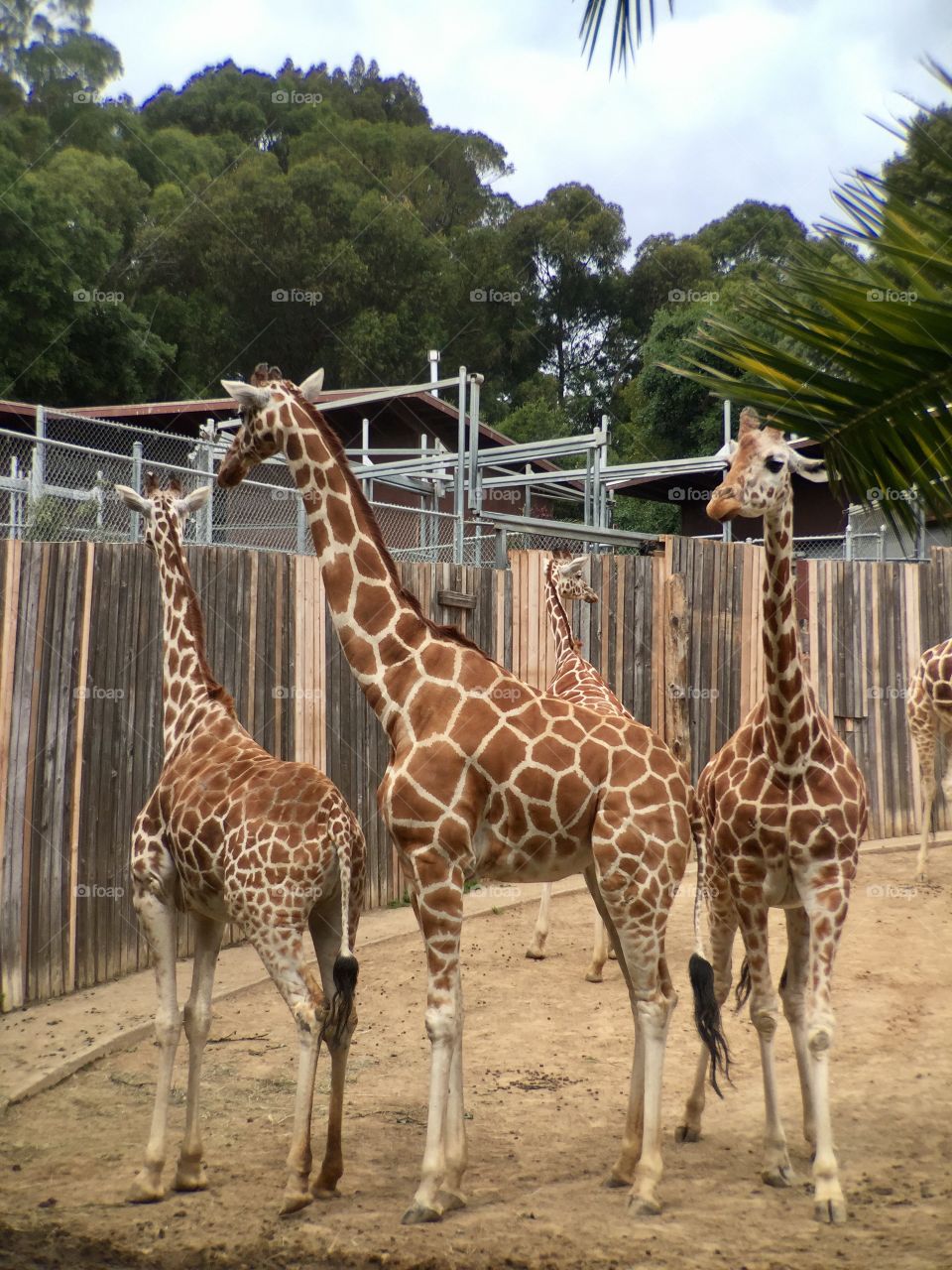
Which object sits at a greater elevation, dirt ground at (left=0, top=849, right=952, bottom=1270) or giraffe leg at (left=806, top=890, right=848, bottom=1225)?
giraffe leg at (left=806, top=890, right=848, bottom=1225)

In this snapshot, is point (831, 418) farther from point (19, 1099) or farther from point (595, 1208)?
point (19, 1099)

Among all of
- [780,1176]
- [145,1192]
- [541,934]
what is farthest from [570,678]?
[145,1192]

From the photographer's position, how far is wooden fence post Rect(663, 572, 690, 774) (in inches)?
419

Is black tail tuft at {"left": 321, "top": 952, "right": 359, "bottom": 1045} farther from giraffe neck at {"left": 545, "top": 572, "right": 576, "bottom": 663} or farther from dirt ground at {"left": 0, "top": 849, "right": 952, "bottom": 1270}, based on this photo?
giraffe neck at {"left": 545, "top": 572, "right": 576, "bottom": 663}

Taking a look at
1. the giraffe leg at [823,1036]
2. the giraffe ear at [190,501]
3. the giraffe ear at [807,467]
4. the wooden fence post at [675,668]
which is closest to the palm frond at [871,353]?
the giraffe ear at [807,467]

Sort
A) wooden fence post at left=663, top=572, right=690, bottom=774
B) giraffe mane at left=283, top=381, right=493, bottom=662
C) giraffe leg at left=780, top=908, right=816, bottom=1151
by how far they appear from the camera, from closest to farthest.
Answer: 1. giraffe leg at left=780, top=908, right=816, bottom=1151
2. giraffe mane at left=283, top=381, right=493, bottom=662
3. wooden fence post at left=663, top=572, right=690, bottom=774

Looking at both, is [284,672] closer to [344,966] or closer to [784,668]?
[344,966]

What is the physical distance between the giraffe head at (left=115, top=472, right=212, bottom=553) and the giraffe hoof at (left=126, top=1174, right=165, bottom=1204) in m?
2.78

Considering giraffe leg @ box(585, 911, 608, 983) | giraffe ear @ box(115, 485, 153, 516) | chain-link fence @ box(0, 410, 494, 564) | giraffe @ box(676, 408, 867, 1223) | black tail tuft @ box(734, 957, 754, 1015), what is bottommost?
giraffe leg @ box(585, 911, 608, 983)

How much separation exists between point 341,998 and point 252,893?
527 millimetres

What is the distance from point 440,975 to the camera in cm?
454

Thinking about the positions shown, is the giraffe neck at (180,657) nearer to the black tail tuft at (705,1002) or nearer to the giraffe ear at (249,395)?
the giraffe ear at (249,395)

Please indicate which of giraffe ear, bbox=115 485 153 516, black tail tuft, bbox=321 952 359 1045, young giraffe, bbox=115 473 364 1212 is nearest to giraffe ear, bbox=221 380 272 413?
giraffe ear, bbox=115 485 153 516

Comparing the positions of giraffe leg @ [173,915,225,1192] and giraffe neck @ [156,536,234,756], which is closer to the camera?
giraffe leg @ [173,915,225,1192]
